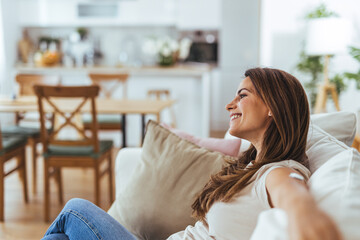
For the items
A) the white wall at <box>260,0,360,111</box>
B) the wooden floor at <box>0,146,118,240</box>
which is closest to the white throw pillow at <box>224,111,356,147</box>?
the wooden floor at <box>0,146,118,240</box>

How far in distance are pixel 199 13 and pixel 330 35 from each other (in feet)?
9.11

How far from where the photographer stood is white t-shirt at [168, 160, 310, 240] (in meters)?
1.03

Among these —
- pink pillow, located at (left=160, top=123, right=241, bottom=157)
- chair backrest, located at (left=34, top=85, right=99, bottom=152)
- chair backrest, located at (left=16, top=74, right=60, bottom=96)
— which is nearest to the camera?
pink pillow, located at (left=160, top=123, right=241, bottom=157)

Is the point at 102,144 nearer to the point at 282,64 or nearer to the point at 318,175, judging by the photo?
the point at 318,175

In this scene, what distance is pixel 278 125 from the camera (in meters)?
1.07

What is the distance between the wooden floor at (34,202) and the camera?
2.52 m

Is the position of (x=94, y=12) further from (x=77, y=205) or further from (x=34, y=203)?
(x=77, y=205)

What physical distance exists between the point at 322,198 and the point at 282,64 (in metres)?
4.87

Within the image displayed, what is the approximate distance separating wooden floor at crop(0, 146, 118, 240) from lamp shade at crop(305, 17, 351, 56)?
2.18 metres

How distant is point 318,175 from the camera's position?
926mm

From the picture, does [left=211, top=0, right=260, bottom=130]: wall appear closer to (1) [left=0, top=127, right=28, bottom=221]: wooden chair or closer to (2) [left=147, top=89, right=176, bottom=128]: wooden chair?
(2) [left=147, top=89, right=176, bottom=128]: wooden chair

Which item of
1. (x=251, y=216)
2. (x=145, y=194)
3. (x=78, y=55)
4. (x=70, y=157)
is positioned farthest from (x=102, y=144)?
(x=78, y=55)

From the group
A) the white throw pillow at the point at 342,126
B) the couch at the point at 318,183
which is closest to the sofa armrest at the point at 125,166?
the couch at the point at 318,183

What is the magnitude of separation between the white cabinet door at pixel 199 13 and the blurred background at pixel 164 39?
0.01 m
